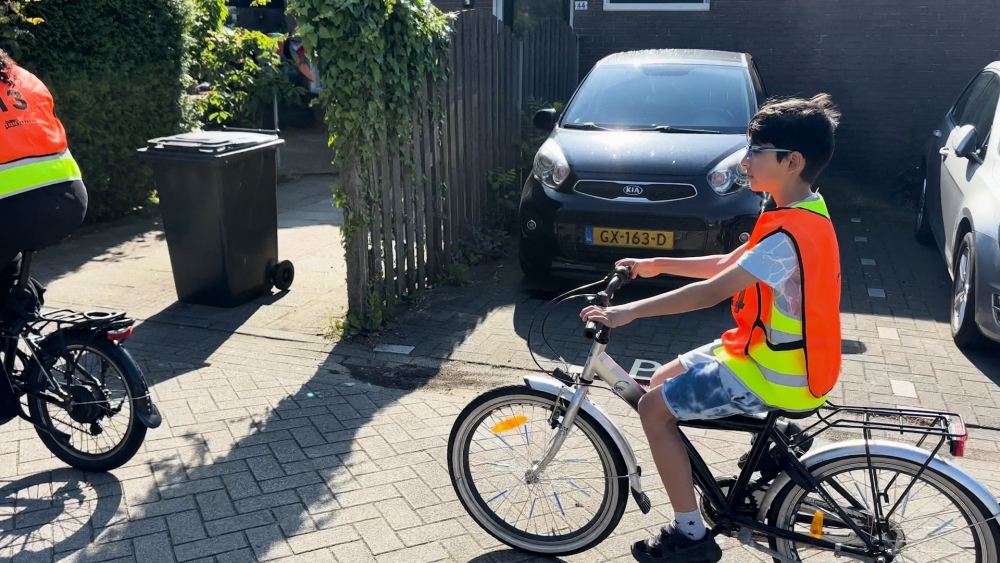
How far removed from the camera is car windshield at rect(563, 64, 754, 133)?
273 inches

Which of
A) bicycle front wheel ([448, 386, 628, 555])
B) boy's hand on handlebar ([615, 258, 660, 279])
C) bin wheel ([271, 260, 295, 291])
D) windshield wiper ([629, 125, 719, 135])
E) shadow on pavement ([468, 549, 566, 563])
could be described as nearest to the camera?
boy's hand on handlebar ([615, 258, 660, 279])

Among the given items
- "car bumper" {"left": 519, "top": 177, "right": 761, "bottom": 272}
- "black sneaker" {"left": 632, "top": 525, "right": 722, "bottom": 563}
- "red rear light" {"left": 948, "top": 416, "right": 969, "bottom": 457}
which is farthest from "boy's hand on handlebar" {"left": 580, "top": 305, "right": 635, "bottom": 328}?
"car bumper" {"left": 519, "top": 177, "right": 761, "bottom": 272}

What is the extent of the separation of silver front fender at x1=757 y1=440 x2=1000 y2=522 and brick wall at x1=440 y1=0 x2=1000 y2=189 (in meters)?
8.28

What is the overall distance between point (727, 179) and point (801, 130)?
355 cm

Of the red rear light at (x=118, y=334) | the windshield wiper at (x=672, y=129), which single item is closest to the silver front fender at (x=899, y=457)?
the red rear light at (x=118, y=334)

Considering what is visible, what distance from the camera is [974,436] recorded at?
4.48 meters

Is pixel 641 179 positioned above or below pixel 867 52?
below

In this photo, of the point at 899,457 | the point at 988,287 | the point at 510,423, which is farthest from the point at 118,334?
the point at 988,287

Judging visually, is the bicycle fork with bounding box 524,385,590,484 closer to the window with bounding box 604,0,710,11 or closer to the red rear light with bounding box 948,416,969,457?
the red rear light with bounding box 948,416,969,457

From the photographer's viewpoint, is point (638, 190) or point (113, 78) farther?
point (113, 78)

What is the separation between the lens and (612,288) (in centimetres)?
293

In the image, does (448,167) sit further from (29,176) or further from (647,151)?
(29,176)

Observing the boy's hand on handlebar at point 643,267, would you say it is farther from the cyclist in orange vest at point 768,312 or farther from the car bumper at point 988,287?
the car bumper at point 988,287

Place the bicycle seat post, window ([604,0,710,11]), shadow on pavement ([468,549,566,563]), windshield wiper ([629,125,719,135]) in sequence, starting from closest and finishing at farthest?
shadow on pavement ([468,549,566,563]) → the bicycle seat post → windshield wiper ([629,125,719,135]) → window ([604,0,710,11])
